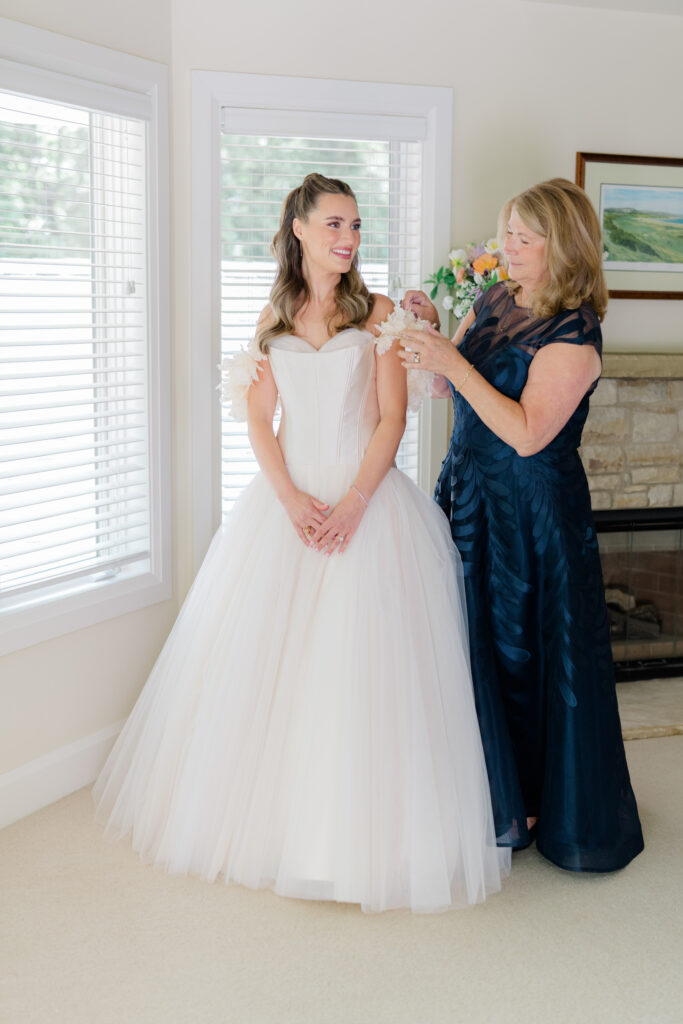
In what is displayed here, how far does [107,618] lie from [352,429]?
1.11 meters

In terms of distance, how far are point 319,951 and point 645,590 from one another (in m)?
2.61

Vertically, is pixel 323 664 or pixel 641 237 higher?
pixel 641 237

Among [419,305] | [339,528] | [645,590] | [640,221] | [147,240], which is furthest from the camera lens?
[645,590]

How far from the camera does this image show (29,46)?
283 centimetres

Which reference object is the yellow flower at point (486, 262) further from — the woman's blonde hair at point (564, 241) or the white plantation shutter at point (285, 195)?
the woman's blonde hair at point (564, 241)

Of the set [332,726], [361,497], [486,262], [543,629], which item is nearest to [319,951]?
[332,726]

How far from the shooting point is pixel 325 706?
2.55 metres

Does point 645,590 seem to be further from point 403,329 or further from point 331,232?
point 331,232

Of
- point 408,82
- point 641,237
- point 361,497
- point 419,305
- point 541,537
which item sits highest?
point 408,82

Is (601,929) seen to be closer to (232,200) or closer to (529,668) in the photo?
(529,668)

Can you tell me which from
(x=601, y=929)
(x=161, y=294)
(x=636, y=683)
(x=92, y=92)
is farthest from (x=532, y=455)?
(x=636, y=683)

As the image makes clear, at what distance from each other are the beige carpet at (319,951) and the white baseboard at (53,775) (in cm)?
19

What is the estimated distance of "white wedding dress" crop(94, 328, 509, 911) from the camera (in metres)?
2.49

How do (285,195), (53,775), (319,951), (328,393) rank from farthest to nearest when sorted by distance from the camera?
(285,195) < (53,775) < (328,393) < (319,951)
